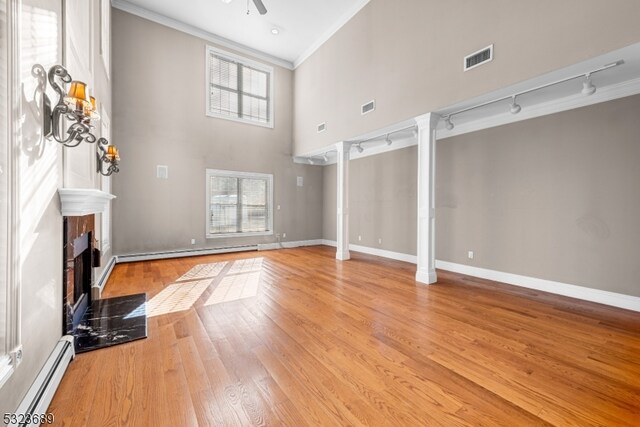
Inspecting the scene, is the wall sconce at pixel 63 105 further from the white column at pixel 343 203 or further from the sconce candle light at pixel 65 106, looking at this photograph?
the white column at pixel 343 203

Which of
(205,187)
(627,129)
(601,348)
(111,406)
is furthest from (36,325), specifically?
(627,129)

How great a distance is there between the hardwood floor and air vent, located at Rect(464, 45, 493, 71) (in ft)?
11.0

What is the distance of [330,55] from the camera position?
273 inches

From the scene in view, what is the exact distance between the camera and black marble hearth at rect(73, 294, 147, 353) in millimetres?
2582

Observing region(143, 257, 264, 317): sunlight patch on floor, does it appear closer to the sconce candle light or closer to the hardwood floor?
the hardwood floor

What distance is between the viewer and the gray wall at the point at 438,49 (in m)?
2.82

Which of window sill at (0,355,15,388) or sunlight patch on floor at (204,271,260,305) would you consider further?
sunlight patch on floor at (204,271,260,305)

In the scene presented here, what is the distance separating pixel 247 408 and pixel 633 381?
2857 mm

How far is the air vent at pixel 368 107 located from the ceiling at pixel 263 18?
2271mm

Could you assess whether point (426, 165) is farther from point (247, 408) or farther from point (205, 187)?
point (205, 187)

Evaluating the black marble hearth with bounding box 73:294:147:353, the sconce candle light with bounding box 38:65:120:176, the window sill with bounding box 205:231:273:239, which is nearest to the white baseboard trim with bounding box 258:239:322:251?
the window sill with bounding box 205:231:273:239

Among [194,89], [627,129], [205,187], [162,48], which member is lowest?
[205,187]

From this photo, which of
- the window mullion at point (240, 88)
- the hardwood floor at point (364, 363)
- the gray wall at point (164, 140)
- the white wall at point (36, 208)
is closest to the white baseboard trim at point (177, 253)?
the gray wall at point (164, 140)

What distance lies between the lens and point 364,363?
2.22 m
